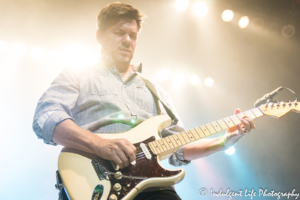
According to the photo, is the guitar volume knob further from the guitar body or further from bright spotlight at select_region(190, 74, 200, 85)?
bright spotlight at select_region(190, 74, 200, 85)

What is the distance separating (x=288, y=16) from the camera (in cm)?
334

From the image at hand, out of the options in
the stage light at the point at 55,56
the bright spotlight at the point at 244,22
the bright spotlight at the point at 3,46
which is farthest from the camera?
the bright spotlight at the point at 244,22

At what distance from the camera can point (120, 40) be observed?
6.41 feet

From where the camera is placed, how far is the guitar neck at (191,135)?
4.29 feet

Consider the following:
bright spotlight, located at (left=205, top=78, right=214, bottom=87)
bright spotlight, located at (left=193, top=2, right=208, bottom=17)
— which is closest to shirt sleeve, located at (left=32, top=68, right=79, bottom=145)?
bright spotlight, located at (left=205, top=78, right=214, bottom=87)

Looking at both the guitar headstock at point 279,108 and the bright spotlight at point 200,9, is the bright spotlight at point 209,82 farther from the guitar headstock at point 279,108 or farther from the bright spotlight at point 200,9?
Answer: the guitar headstock at point 279,108

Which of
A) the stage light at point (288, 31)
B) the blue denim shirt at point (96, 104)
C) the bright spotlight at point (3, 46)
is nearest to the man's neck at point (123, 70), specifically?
the blue denim shirt at point (96, 104)

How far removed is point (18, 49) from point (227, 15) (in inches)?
168

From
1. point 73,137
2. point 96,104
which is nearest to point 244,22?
point 96,104

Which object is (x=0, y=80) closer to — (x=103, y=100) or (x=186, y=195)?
(x=103, y=100)

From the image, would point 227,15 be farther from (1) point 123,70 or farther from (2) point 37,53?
(2) point 37,53

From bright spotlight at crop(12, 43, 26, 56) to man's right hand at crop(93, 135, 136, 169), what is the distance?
10.6 ft

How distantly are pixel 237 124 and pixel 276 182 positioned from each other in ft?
8.99

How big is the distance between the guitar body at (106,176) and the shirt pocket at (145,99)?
52 cm
